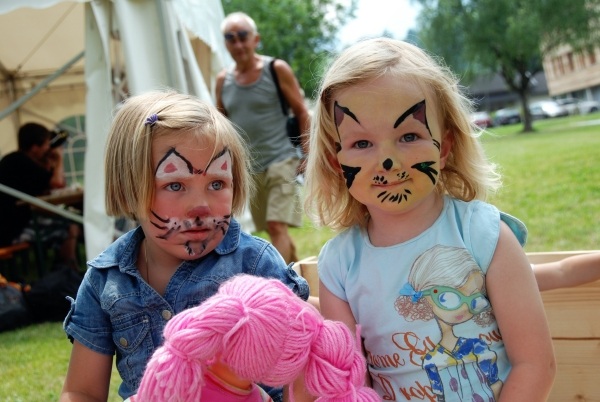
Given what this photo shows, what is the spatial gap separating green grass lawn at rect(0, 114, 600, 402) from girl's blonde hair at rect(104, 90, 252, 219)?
0.55m

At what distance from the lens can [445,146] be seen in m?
1.83

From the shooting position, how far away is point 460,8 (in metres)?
36.6

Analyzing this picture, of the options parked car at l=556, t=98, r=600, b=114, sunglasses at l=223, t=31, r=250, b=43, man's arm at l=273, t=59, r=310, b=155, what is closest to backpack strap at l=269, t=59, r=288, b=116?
man's arm at l=273, t=59, r=310, b=155

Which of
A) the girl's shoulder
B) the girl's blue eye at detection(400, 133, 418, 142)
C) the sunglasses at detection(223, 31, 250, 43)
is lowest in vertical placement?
the girl's shoulder

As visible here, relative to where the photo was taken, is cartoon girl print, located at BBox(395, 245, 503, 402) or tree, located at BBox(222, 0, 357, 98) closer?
cartoon girl print, located at BBox(395, 245, 503, 402)

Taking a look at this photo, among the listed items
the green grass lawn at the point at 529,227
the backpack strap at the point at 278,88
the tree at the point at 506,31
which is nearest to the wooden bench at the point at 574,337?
the green grass lawn at the point at 529,227

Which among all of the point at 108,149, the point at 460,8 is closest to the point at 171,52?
the point at 108,149

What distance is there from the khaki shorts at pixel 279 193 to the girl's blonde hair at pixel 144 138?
125 inches

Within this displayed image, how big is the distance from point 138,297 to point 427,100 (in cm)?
90

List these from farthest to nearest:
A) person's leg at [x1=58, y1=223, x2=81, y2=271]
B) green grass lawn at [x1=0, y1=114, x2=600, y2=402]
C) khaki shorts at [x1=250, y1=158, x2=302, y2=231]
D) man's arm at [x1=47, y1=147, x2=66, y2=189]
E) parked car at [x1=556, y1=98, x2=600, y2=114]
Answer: parked car at [x1=556, y1=98, x2=600, y2=114] < man's arm at [x1=47, y1=147, x2=66, y2=189] < person's leg at [x1=58, y1=223, x2=81, y2=271] < khaki shorts at [x1=250, y1=158, x2=302, y2=231] < green grass lawn at [x1=0, y1=114, x2=600, y2=402]

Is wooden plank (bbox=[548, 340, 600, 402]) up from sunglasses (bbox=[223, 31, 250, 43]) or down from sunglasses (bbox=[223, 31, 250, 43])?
down

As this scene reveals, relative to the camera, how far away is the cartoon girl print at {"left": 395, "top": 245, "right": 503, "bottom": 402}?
1.64 m

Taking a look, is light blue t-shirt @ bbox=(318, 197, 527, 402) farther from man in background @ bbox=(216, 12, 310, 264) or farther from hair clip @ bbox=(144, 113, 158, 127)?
man in background @ bbox=(216, 12, 310, 264)

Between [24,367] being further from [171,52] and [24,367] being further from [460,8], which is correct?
[460,8]
